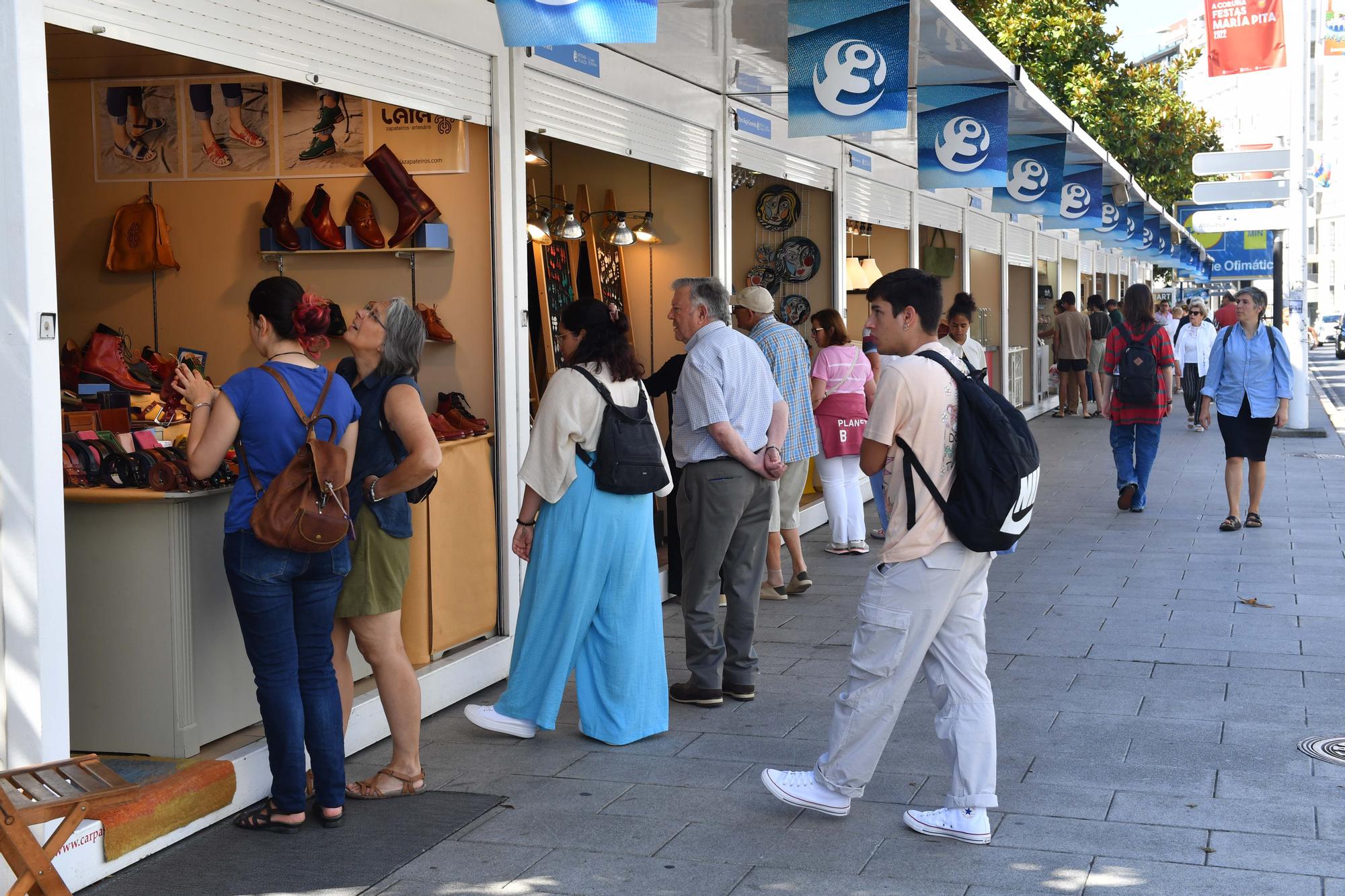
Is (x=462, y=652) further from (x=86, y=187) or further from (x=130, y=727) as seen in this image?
(x=86, y=187)

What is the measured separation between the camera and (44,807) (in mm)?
3182

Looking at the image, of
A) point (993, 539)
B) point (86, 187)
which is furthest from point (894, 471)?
point (86, 187)

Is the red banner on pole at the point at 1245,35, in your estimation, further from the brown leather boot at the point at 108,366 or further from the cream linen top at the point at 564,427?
the brown leather boot at the point at 108,366

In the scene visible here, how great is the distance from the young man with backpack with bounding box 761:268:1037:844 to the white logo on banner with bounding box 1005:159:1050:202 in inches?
393

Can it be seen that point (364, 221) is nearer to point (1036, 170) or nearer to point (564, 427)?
point (564, 427)

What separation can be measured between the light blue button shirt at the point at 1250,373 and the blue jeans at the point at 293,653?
7498 mm

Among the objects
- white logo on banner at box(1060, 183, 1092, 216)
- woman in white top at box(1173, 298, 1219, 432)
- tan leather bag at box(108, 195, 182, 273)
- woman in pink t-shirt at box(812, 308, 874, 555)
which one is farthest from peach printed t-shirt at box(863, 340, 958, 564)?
woman in white top at box(1173, 298, 1219, 432)

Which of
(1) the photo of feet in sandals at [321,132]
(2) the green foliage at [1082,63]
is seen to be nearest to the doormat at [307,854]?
(1) the photo of feet in sandals at [321,132]

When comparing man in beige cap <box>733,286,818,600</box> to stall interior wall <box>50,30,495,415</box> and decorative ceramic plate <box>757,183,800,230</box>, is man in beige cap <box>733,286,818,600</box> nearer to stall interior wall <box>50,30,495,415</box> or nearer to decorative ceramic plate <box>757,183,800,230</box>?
stall interior wall <box>50,30,495,415</box>

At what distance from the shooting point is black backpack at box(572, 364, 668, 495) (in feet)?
17.3

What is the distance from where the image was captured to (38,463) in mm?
3961

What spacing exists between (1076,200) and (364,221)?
11504 mm

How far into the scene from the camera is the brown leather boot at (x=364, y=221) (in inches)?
269

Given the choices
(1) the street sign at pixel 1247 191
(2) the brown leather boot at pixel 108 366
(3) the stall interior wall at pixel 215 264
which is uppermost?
(1) the street sign at pixel 1247 191
